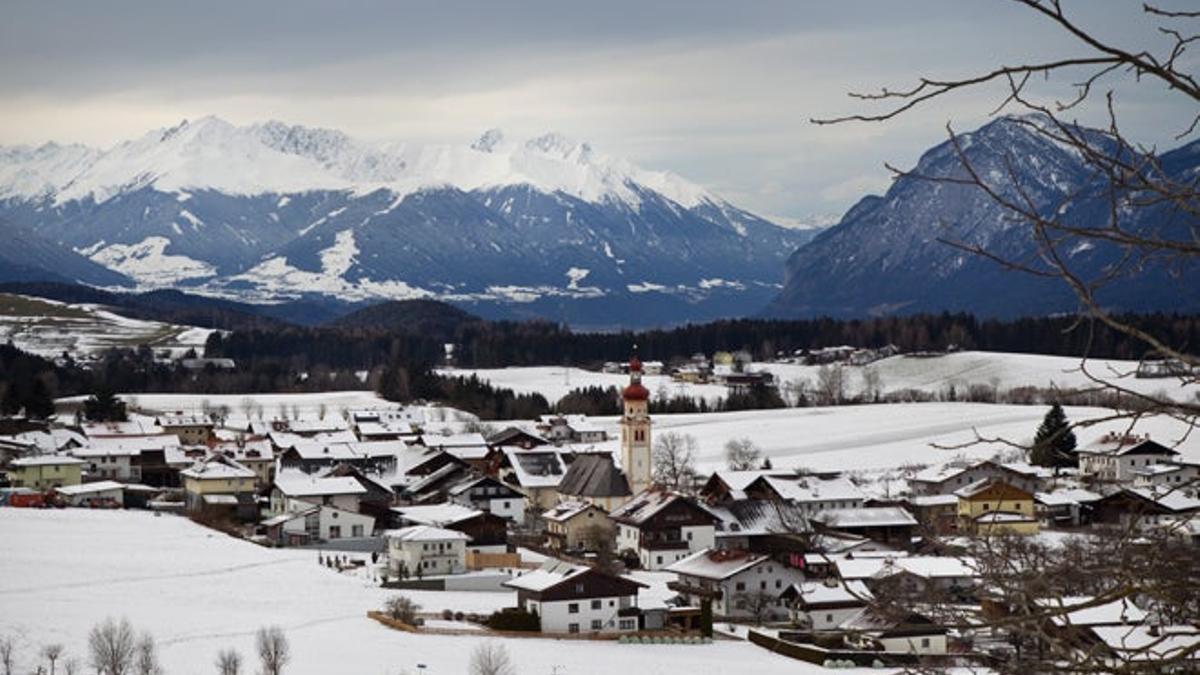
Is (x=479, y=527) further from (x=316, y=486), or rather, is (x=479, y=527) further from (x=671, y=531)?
(x=316, y=486)

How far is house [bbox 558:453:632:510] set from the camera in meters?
43.9

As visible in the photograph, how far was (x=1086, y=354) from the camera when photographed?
2898 mm

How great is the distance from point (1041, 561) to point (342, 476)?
143 feet

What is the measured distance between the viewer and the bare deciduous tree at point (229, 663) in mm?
21519

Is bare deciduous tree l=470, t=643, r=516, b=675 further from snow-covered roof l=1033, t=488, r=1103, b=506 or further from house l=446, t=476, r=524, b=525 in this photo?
snow-covered roof l=1033, t=488, r=1103, b=506

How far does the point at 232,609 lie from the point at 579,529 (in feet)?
44.6

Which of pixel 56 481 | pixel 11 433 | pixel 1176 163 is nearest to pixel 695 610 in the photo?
pixel 56 481

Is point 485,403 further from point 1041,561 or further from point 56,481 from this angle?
point 1041,561

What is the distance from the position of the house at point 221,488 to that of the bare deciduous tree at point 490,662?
857 inches

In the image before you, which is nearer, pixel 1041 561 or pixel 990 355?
pixel 1041 561

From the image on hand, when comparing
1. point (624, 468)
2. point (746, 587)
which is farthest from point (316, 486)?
point (746, 587)

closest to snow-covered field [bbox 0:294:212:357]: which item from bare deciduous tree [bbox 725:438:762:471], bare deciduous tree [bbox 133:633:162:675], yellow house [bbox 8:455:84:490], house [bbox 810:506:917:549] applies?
yellow house [bbox 8:455:84:490]

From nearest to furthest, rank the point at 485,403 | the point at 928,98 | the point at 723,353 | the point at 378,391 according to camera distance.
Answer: the point at 928,98
the point at 485,403
the point at 378,391
the point at 723,353

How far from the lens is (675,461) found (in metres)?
53.1
